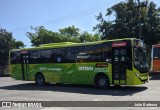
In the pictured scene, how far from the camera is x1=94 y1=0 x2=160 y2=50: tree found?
37.9m

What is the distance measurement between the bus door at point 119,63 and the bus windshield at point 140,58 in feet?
2.06

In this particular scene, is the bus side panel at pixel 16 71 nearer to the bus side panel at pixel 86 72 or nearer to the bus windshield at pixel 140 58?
the bus side panel at pixel 86 72

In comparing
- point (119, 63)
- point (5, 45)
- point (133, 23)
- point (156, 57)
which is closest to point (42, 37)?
point (5, 45)

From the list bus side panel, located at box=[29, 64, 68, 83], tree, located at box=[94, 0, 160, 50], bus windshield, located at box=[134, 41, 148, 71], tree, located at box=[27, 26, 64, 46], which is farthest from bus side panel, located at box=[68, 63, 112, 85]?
tree, located at box=[27, 26, 64, 46]

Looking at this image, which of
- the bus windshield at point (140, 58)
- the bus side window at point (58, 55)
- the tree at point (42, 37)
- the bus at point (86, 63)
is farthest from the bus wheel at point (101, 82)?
the tree at point (42, 37)

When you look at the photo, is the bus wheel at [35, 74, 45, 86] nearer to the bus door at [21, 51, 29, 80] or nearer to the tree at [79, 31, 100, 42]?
the bus door at [21, 51, 29, 80]

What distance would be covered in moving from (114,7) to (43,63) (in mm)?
18365

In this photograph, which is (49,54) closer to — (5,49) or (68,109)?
(68,109)

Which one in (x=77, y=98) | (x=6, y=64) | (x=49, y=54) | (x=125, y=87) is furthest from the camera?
(x=6, y=64)

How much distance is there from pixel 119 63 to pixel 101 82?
190 centimetres

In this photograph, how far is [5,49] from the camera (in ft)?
176

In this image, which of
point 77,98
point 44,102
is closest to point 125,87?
point 77,98

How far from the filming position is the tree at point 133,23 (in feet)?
124

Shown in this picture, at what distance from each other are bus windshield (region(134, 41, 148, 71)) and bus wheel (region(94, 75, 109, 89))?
2201 mm
